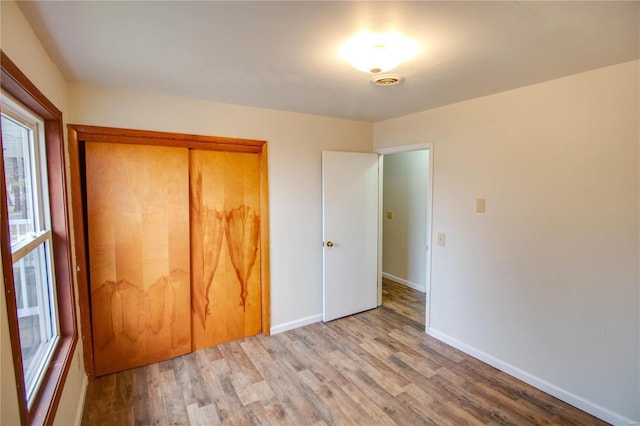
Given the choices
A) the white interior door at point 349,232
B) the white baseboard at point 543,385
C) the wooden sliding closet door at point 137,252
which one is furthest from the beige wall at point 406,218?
the wooden sliding closet door at point 137,252

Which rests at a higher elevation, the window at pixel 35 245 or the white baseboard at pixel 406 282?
the window at pixel 35 245

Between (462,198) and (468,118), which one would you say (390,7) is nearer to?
(468,118)

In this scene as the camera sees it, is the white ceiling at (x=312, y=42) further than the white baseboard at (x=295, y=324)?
No

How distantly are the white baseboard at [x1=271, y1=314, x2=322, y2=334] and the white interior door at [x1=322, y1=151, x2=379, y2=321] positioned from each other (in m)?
0.11

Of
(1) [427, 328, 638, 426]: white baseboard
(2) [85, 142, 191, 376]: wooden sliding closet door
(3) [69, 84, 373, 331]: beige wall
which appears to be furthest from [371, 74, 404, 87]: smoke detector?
(1) [427, 328, 638, 426]: white baseboard

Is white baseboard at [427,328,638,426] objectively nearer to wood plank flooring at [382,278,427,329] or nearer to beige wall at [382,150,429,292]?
wood plank flooring at [382,278,427,329]

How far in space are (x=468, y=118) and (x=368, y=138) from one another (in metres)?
1.25

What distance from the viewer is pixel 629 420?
195 cm

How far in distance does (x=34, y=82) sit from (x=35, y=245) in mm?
811

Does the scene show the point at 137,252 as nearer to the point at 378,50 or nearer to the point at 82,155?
the point at 82,155

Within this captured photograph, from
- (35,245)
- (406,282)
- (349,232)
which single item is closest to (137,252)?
(35,245)

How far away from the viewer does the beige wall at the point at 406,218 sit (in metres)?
4.48

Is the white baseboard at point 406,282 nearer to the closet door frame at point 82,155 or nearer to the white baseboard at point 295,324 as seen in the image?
the white baseboard at point 295,324

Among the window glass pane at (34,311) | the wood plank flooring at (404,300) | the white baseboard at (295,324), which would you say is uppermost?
the window glass pane at (34,311)
